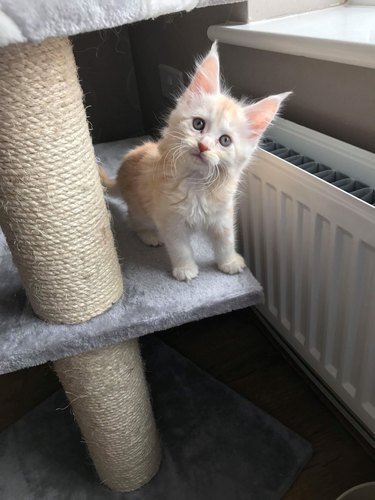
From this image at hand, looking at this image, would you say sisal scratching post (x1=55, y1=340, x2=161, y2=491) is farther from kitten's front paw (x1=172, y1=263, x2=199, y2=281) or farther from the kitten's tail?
the kitten's tail

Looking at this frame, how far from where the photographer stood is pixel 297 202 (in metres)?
0.91

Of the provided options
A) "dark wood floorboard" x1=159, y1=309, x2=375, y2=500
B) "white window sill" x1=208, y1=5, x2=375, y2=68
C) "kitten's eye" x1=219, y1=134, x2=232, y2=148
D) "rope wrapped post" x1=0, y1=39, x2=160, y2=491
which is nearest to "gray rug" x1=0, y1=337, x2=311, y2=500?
"dark wood floorboard" x1=159, y1=309, x2=375, y2=500

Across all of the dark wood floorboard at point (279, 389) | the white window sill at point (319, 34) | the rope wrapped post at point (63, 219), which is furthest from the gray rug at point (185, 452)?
the white window sill at point (319, 34)

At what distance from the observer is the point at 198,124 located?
0.74 meters

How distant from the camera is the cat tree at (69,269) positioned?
606 millimetres

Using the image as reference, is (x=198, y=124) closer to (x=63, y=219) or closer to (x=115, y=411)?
(x=63, y=219)

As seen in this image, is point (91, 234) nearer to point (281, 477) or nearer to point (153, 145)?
point (153, 145)

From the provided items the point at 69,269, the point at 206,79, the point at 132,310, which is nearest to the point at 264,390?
the point at 132,310

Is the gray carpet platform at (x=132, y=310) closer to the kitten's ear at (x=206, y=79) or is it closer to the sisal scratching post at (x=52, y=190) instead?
the sisal scratching post at (x=52, y=190)

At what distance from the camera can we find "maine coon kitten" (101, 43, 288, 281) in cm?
73

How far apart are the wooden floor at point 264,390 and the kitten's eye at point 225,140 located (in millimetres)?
804

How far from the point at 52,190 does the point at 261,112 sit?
356 millimetres

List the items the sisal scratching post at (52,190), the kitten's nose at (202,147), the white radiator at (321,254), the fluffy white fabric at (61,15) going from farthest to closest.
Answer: the white radiator at (321,254) → the kitten's nose at (202,147) → the sisal scratching post at (52,190) → the fluffy white fabric at (61,15)

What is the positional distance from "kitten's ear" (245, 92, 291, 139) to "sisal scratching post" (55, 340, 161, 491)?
0.48 m
